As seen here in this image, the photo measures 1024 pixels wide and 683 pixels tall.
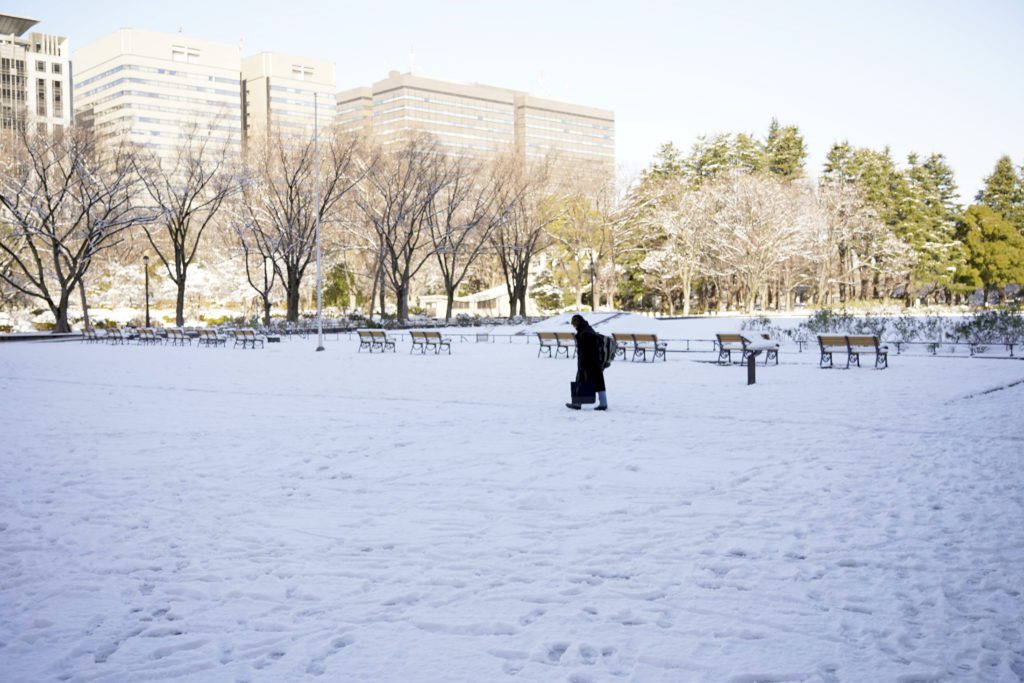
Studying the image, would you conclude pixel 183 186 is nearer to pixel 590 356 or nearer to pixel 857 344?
pixel 857 344

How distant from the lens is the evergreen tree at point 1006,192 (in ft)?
190

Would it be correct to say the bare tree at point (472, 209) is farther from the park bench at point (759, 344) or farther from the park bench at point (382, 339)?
the park bench at point (759, 344)

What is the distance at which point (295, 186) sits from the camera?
41.4 metres

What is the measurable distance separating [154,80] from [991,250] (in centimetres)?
12779

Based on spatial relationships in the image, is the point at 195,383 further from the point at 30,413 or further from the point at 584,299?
the point at 584,299

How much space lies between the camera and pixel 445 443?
29.9ft

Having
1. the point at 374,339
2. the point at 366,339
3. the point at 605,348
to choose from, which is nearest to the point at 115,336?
the point at 366,339

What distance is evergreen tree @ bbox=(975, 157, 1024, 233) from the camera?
58.0 meters

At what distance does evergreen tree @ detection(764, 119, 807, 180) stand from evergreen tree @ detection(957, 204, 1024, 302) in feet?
49.2

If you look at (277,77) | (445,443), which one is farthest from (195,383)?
(277,77)

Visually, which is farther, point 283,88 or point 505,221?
point 283,88

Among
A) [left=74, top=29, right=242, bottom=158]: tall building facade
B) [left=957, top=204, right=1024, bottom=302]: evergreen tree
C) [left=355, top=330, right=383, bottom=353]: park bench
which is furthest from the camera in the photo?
[left=74, top=29, right=242, bottom=158]: tall building facade

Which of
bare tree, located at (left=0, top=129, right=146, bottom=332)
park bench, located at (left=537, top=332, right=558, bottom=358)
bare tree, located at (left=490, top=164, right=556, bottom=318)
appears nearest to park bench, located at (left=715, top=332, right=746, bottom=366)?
park bench, located at (left=537, top=332, right=558, bottom=358)

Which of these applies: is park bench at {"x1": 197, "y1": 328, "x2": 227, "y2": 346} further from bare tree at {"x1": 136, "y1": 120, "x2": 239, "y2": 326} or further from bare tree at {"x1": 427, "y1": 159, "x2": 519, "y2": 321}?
bare tree at {"x1": 427, "y1": 159, "x2": 519, "y2": 321}
